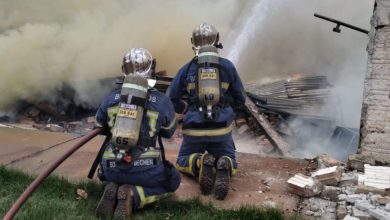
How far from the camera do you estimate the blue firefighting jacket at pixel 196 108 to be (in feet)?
15.1

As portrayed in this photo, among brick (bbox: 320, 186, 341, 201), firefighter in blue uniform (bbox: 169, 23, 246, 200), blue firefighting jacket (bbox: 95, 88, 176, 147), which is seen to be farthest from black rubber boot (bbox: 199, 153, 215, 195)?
brick (bbox: 320, 186, 341, 201)

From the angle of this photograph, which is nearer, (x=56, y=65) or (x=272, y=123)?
(x=272, y=123)

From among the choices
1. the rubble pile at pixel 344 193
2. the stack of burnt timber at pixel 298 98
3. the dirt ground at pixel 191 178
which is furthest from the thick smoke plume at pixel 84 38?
the rubble pile at pixel 344 193

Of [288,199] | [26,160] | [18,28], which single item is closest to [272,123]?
[288,199]

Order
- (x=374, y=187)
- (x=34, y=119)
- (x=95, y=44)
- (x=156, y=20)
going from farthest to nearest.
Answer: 1. (x=156, y=20)
2. (x=95, y=44)
3. (x=34, y=119)
4. (x=374, y=187)

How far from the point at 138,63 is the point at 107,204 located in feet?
3.94

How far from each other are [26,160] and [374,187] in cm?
371

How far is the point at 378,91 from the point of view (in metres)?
5.04

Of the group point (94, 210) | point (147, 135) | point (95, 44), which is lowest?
point (94, 210)

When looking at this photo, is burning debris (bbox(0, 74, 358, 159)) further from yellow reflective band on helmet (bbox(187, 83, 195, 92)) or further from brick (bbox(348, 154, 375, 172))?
yellow reflective band on helmet (bbox(187, 83, 195, 92))

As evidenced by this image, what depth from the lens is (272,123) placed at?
25.6 ft

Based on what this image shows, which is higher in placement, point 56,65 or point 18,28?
point 18,28

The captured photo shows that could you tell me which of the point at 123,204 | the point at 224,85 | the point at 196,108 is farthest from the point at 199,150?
the point at 123,204

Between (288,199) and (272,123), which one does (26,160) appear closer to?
(288,199)
